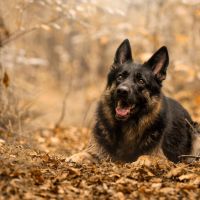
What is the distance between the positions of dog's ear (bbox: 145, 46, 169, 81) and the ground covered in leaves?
5.20ft

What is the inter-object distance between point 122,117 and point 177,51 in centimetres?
1057

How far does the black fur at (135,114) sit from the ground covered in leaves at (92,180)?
3.13 ft

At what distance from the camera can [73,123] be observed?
14203mm

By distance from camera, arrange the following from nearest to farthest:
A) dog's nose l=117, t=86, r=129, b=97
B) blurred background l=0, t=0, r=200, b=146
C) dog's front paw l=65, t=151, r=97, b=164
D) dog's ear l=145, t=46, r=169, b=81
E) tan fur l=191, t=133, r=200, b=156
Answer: dog's front paw l=65, t=151, r=97, b=164, dog's nose l=117, t=86, r=129, b=97, dog's ear l=145, t=46, r=169, b=81, tan fur l=191, t=133, r=200, b=156, blurred background l=0, t=0, r=200, b=146

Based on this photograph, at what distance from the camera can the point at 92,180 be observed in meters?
5.18

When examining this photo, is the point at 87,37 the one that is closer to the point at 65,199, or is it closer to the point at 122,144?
the point at 122,144

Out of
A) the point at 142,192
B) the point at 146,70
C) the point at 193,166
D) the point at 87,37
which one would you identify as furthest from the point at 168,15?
the point at 142,192

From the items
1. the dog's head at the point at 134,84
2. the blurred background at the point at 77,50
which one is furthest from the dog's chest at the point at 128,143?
the blurred background at the point at 77,50

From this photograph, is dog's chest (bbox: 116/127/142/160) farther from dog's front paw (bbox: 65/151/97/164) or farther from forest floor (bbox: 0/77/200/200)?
forest floor (bbox: 0/77/200/200)

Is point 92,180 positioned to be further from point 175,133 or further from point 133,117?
point 175,133

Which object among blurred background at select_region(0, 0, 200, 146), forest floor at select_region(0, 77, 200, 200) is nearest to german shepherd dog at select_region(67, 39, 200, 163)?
forest floor at select_region(0, 77, 200, 200)

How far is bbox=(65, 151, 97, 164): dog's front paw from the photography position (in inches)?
252

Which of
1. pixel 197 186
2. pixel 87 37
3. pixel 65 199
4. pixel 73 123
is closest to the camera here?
pixel 65 199

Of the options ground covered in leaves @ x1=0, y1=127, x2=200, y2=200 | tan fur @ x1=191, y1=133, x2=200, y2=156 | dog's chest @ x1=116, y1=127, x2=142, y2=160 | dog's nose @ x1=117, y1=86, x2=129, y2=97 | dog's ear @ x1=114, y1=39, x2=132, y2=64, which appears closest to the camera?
ground covered in leaves @ x1=0, y1=127, x2=200, y2=200
